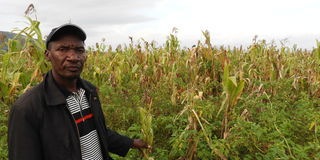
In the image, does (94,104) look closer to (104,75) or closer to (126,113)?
(126,113)

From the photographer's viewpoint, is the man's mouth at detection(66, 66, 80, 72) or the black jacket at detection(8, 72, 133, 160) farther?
the man's mouth at detection(66, 66, 80, 72)

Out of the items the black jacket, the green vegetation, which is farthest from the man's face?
the green vegetation

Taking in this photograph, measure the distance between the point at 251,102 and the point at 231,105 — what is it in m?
0.34

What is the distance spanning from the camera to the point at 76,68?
151 cm

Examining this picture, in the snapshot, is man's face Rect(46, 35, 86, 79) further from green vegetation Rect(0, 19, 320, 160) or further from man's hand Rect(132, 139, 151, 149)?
man's hand Rect(132, 139, 151, 149)

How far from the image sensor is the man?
1.31 metres

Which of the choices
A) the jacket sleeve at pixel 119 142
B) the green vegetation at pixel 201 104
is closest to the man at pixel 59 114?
the jacket sleeve at pixel 119 142

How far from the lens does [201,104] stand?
2.53 metres

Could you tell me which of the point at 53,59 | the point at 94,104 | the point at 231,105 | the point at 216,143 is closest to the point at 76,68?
the point at 53,59

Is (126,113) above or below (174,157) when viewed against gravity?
above

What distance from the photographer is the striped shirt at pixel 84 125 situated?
62.7 inches

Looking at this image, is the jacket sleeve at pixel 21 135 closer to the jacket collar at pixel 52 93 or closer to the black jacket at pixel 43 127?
the black jacket at pixel 43 127

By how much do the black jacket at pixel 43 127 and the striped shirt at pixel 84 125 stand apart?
0.07 metres

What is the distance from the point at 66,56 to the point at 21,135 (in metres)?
0.47
